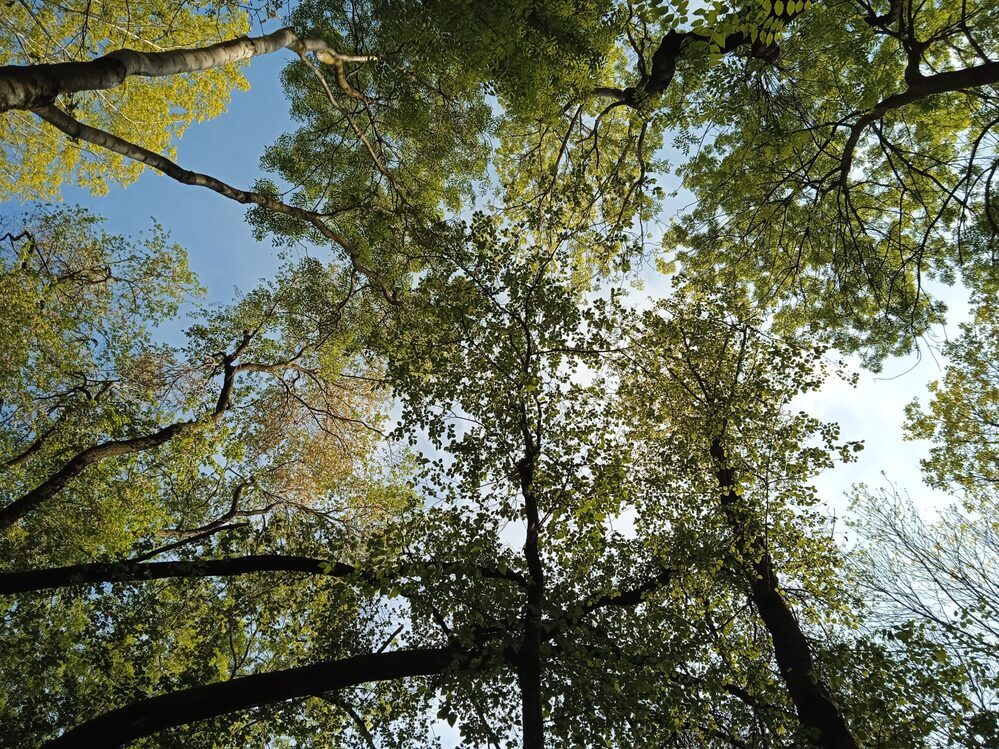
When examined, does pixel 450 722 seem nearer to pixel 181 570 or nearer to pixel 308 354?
pixel 181 570

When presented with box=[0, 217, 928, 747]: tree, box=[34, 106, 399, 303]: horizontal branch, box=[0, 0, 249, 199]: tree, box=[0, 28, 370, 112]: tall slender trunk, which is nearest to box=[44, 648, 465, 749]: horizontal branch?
box=[0, 217, 928, 747]: tree

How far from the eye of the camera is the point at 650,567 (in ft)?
31.7

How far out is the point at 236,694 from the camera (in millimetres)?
6387

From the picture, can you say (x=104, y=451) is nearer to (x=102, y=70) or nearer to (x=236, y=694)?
(x=236, y=694)

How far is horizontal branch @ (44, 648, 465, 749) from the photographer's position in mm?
5965

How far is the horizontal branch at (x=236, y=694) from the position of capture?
5.96m

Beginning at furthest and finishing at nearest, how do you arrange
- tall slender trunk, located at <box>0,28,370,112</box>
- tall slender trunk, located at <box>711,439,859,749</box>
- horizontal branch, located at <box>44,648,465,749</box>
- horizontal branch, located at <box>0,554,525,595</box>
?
1. tall slender trunk, located at <box>711,439,859,749</box>
2. horizontal branch, located at <box>0,554,525,595</box>
3. horizontal branch, located at <box>44,648,465,749</box>
4. tall slender trunk, located at <box>0,28,370,112</box>

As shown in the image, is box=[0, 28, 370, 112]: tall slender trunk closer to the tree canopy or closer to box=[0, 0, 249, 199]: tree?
the tree canopy

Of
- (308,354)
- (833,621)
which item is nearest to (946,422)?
(833,621)

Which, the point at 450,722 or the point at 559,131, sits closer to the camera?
the point at 450,722

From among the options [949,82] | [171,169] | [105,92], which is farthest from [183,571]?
[105,92]

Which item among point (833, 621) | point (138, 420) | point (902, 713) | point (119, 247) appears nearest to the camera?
point (902, 713)

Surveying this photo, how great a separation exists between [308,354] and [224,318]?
8.83ft

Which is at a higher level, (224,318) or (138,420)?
(224,318)
